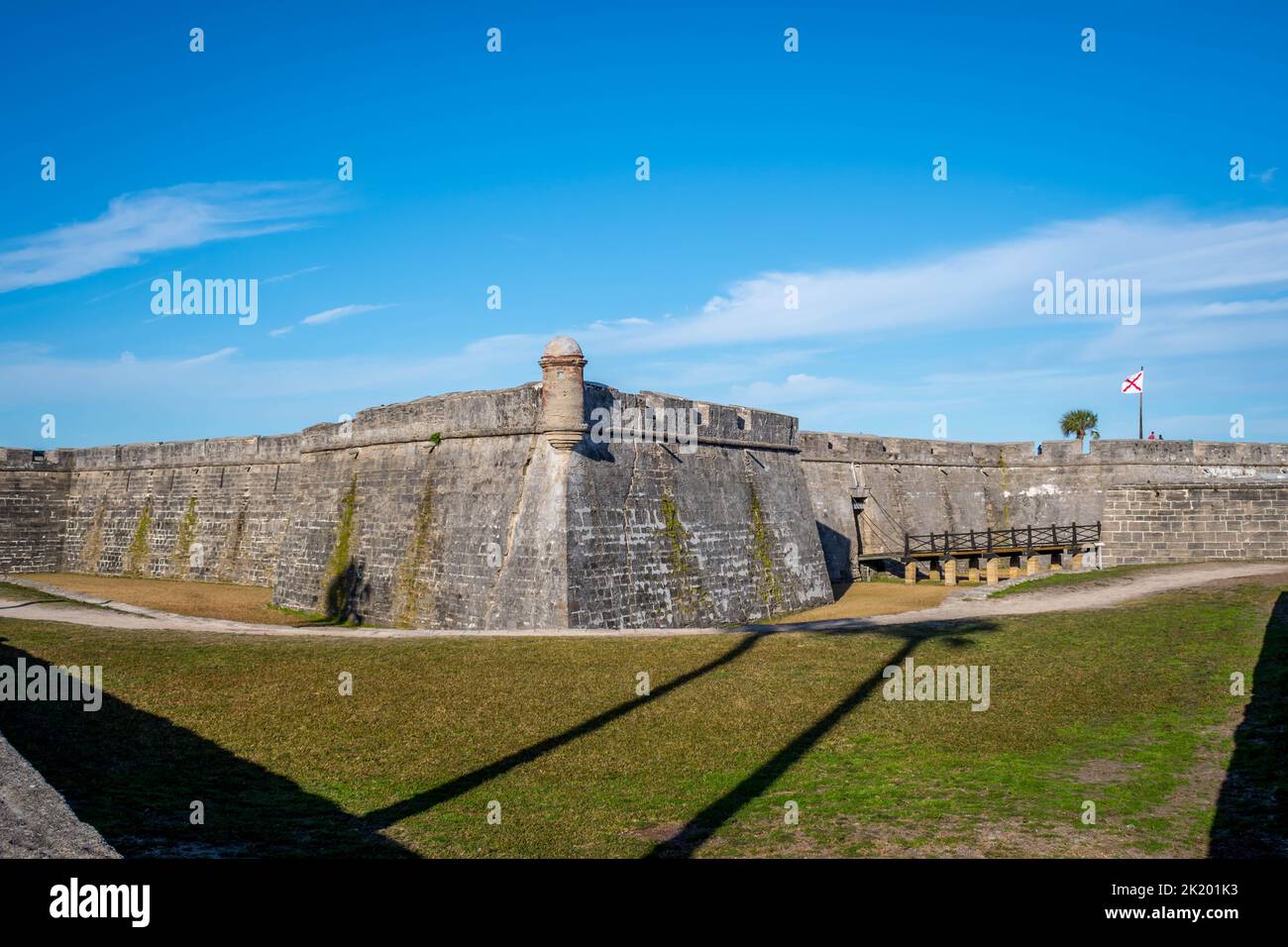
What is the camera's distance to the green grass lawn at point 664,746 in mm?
7105

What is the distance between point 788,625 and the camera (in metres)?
18.1

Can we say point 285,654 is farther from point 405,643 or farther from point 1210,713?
point 1210,713

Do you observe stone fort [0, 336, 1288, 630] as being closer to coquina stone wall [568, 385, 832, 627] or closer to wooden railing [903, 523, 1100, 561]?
coquina stone wall [568, 385, 832, 627]

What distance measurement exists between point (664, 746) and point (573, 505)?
345 inches

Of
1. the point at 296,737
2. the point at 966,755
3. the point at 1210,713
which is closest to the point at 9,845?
the point at 296,737

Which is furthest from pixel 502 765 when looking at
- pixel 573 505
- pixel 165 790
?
pixel 573 505

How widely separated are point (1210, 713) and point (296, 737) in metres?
10.8

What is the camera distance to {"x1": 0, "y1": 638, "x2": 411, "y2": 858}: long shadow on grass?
6875 millimetres

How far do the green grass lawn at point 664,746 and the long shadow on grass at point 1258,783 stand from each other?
0.03 meters

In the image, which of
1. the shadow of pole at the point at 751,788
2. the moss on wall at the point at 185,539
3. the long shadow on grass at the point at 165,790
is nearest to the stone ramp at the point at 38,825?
→ the long shadow on grass at the point at 165,790

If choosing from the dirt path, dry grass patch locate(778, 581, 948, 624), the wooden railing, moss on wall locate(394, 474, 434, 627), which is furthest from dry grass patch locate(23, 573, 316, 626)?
the wooden railing

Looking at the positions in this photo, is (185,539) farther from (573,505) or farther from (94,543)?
(573,505)

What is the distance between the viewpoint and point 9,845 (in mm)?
4832

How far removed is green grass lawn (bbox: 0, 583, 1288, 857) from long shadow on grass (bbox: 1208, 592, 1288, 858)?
34 millimetres
